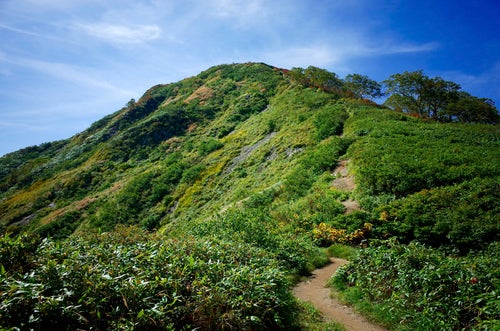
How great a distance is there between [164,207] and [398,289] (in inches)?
1194

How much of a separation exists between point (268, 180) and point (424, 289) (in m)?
19.2

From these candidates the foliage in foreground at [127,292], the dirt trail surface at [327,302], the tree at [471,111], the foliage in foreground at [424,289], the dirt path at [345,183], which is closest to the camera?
the foliage in foreground at [127,292]

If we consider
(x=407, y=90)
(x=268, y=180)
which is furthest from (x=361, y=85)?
(x=268, y=180)

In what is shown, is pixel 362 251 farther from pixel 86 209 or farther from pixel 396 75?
pixel 396 75

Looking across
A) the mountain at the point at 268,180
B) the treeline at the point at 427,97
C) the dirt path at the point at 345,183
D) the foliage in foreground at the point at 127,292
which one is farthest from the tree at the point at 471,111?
the foliage in foreground at the point at 127,292

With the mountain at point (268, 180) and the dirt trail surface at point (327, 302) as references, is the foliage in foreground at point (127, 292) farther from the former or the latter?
the dirt trail surface at point (327, 302)

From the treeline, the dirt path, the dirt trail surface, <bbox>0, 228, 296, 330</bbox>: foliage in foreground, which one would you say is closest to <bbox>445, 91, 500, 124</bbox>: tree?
the treeline

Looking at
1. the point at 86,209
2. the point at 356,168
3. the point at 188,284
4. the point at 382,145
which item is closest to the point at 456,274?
the point at 188,284

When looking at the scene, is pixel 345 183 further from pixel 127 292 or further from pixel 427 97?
pixel 427 97

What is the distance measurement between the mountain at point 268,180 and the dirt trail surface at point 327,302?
23.9 inches

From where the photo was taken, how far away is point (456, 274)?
20.7 ft

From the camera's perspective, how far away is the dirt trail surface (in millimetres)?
6875

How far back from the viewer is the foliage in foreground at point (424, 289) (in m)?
5.54

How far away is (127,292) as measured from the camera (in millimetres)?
4773
